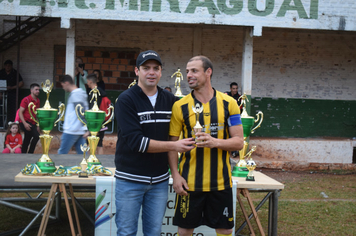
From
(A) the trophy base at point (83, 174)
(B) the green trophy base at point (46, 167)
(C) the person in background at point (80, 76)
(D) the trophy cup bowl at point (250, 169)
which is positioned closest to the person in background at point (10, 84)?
(C) the person in background at point (80, 76)

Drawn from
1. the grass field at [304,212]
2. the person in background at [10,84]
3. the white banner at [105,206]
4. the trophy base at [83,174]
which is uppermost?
the person in background at [10,84]

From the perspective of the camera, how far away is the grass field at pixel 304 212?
5344mm

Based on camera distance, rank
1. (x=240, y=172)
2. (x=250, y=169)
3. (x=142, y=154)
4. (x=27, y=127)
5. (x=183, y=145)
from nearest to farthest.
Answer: (x=183, y=145)
(x=142, y=154)
(x=250, y=169)
(x=240, y=172)
(x=27, y=127)

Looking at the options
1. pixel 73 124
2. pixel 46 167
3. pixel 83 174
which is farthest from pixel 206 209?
pixel 73 124

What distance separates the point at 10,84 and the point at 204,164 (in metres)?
9.23

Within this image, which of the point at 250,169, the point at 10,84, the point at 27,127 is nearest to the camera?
the point at 250,169

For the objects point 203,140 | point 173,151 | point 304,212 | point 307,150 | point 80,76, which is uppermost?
point 80,76

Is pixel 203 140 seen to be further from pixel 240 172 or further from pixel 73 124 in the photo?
pixel 73 124

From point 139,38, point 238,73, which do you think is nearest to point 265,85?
point 238,73

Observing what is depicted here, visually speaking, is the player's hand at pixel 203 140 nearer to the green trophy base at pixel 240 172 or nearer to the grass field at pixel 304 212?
the green trophy base at pixel 240 172

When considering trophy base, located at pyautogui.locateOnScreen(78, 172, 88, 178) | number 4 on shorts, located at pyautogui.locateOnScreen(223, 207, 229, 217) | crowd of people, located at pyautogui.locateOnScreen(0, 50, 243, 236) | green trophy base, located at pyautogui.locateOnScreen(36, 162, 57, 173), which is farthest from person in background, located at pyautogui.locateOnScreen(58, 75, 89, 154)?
number 4 on shorts, located at pyautogui.locateOnScreen(223, 207, 229, 217)

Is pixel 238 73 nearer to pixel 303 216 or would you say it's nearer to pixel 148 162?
pixel 303 216

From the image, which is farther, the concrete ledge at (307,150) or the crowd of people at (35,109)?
the concrete ledge at (307,150)

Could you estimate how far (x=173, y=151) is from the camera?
315 cm
